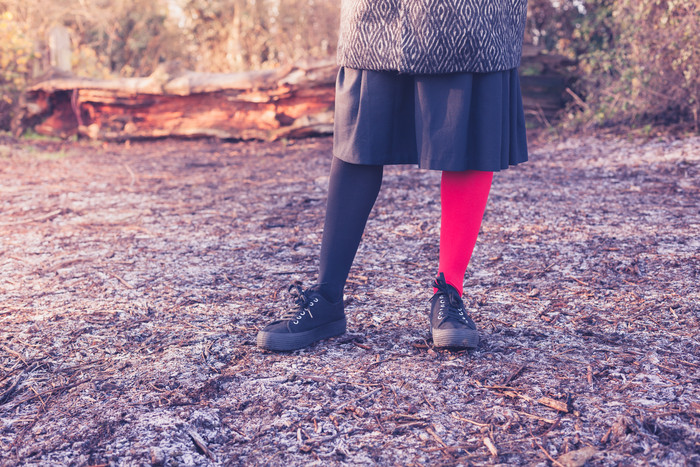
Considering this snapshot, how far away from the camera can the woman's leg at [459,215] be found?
1.63 meters

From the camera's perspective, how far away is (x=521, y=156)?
166 centimetres

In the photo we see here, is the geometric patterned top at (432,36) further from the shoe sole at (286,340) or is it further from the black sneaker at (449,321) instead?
the shoe sole at (286,340)

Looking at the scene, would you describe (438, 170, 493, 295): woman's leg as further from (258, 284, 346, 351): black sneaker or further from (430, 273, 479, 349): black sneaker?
(258, 284, 346, 351): black sneaker

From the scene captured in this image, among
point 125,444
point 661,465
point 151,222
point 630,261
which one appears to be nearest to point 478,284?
point 630,261

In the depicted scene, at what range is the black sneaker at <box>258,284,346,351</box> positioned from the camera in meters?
1.63

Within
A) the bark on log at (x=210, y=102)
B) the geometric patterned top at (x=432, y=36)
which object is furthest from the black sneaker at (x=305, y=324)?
the bark on log at (x=210, y=102)

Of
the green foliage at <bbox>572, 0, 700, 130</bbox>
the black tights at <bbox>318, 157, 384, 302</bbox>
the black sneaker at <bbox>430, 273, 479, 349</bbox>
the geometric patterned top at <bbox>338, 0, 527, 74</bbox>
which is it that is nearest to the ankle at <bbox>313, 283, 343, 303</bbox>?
the black tights at <bbox>318, 157, 384, 302</bbox>

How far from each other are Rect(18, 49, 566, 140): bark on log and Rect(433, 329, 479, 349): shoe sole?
15.4 feet

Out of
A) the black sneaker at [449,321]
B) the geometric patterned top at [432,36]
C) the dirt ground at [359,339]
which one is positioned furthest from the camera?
the black sneaker at [449,321]

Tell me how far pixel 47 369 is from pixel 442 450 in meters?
1.13

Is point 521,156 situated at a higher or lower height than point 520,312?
higher

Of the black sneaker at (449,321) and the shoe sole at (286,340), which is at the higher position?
the black sneaker at (449,321)

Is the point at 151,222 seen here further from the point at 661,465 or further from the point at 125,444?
the point at 661,465

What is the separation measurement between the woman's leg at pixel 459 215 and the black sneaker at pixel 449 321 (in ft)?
0.13
